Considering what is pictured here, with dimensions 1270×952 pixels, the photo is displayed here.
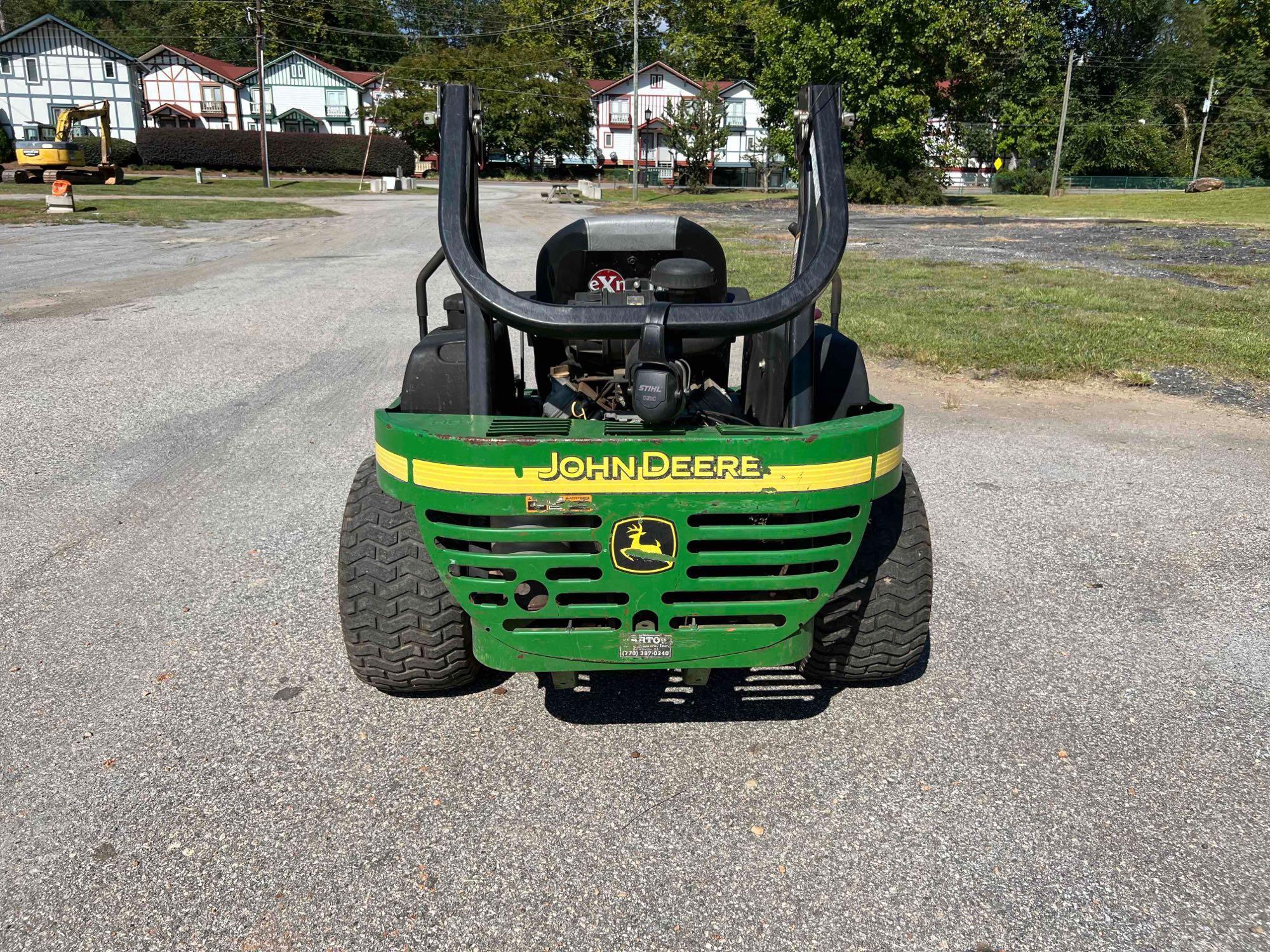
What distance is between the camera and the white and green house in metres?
68.2

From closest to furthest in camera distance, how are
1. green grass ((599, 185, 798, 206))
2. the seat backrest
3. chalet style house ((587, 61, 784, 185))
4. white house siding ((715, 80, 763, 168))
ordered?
1. the seat backrest
2. green grass ((599, 185, 798, 206))
3. chalet style house ((587, 61, 784, 185))
4. white house siding ((715, 80, 763, 168))

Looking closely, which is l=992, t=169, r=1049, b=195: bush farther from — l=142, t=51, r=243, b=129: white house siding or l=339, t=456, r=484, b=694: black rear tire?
l=339, t=456, r=484, b=694: black rear tire

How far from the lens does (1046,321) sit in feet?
34.1

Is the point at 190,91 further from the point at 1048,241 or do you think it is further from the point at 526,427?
the point at 526,427

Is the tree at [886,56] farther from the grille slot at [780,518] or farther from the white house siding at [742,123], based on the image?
the grille slot at [780,518]

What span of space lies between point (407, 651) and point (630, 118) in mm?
70803

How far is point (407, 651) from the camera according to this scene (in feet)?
9.81

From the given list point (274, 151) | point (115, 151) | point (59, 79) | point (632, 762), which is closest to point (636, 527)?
point (632, 762)

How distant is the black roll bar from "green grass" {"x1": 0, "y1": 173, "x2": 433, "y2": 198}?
34.0m

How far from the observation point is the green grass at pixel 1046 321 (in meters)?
8.51

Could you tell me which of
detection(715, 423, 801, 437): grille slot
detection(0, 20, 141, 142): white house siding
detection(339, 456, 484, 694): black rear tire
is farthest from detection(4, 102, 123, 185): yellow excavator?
detection(715, 423, 801, 437): grille slot


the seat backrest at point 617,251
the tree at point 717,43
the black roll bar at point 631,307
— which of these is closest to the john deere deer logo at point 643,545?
the black roll bar at point 631,307

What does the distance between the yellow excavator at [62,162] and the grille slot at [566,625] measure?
3811 centimetres

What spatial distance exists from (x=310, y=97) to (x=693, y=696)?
74654 mm
